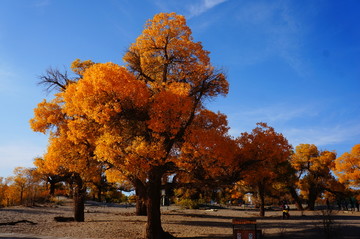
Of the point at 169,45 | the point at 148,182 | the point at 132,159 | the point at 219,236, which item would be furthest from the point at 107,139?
the point at 219,236

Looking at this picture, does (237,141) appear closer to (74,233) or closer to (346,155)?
(74,233)

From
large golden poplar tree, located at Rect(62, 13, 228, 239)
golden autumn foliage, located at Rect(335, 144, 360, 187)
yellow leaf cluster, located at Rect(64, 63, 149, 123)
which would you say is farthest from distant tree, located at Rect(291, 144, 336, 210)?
yellow leaf cluster, located at Rect(64, 63, 149, 123)

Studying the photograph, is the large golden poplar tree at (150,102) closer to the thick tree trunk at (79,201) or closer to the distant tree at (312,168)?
the thick tree trunk at (79,201)

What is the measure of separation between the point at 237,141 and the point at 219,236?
5489mm

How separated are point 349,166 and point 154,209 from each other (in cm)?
3687

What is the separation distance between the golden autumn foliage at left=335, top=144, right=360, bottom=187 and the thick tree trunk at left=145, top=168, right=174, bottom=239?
116ft

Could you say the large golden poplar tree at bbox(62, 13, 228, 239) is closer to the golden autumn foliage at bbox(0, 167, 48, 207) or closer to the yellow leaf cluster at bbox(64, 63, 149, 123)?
the yellow leaf cluster at bbox(64, 63, 149, 123)

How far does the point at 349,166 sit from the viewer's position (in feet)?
137

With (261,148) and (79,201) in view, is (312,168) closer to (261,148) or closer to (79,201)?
(261,148)

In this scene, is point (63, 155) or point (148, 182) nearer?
point (148, 182)

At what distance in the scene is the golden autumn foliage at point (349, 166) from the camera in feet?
136

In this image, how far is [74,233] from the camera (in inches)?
622

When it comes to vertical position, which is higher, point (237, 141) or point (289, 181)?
point (237, 141)

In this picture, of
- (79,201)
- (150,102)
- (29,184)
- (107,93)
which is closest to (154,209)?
(150,102)
